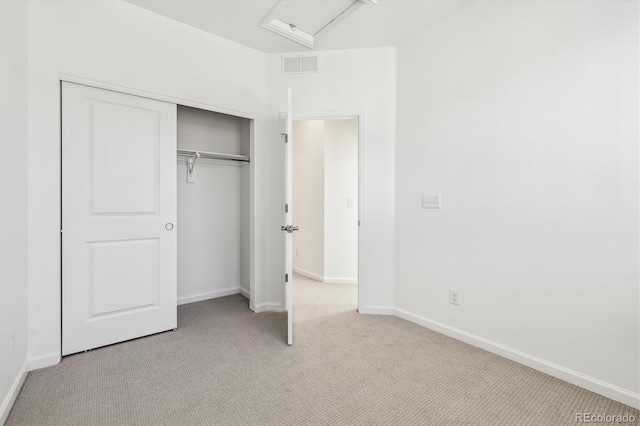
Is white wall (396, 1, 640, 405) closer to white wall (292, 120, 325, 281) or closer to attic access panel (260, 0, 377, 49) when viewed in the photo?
attic access panel (260, 0, 377, 49)

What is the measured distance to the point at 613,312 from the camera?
1750 mm

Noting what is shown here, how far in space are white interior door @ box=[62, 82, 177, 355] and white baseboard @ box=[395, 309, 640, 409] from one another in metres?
2.38

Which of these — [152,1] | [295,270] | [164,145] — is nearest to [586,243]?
[164,145]

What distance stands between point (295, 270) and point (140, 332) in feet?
8.94

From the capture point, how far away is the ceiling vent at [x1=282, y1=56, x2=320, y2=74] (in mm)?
3096

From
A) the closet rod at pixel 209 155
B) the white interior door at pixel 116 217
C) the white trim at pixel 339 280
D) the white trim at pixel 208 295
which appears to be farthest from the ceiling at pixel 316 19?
the white trim at pixel 339 280

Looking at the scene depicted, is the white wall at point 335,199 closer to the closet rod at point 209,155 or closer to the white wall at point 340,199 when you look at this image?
the white wall at point 340,199

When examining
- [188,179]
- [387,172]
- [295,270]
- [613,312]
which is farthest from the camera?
[295,270]

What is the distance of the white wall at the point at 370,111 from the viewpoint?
303 cm

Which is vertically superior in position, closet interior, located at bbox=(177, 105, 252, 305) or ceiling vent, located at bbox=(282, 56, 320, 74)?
ceiling vent, located at bbox=(282, 56, 320, 74)

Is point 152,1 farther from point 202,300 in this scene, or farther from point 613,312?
point 613,312

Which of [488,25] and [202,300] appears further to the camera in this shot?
[202,300]

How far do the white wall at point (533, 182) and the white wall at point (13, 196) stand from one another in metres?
2.84

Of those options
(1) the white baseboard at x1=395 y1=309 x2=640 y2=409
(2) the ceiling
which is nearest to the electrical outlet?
(1) the white baseboard at x1=395 y1=309 x2=640 y2=409
